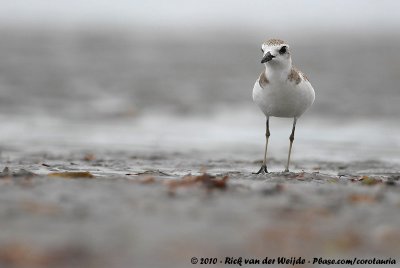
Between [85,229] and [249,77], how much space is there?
18.0m

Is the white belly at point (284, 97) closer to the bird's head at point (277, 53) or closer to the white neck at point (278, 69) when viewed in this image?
the white neck at point (278, 69)

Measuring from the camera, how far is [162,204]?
6.22 metres

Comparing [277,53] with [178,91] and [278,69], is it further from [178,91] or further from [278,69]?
[178,91]

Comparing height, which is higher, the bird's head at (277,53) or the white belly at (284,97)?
the bird's head at (277,53)

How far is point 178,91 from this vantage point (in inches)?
793

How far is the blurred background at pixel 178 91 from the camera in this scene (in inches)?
540

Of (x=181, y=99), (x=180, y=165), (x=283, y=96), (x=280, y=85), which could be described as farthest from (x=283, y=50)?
(x=181, y=99)

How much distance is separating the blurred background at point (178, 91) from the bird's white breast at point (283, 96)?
8.18 feet

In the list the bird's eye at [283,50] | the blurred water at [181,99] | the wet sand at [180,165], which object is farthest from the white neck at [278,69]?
the blurred water at [181,99]

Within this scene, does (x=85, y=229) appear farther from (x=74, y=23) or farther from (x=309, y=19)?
(x=309, y=19)

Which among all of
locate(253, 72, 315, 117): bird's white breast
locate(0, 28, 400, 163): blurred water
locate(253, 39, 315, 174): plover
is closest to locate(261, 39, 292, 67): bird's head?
locate(253, 39, 315, 174): plover

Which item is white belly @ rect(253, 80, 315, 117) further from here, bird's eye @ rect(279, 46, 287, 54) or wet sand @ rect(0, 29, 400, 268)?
wet sand @ rect(0, 29, 400, 268)

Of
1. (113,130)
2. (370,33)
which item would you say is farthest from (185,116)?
(370,33)

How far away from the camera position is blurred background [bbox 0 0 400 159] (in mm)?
13727
